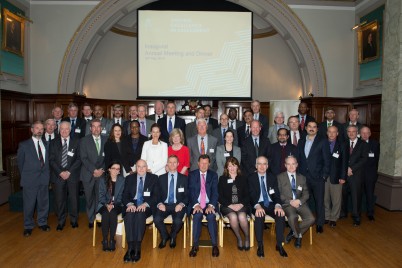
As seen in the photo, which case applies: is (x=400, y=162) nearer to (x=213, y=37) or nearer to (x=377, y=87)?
(x=377, y=87)

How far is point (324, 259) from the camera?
3.80 metres

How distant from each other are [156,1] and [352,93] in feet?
18.0

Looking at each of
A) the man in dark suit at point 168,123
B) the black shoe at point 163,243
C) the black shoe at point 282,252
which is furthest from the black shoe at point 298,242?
the man in dark suit at point 168,123

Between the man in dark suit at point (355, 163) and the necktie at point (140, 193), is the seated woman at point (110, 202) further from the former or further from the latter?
the man in dark suit at point (355, 163)

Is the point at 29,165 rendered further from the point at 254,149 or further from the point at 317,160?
the point at 317,160

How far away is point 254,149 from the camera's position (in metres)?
4.82

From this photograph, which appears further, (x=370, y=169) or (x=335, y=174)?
(x=370, y=169)

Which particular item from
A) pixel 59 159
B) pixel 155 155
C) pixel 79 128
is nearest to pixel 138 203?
pixel 155 155

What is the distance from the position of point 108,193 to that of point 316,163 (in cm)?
282

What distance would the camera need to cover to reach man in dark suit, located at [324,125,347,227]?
489 cm

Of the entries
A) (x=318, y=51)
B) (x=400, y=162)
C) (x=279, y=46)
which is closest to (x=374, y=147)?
(x=400, y=162)

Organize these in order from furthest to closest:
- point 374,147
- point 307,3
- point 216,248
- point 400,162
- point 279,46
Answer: point 279,46 < point 307,3 < point 400,162 < point 374,147 < point 216,248

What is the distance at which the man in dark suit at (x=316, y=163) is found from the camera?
187 inches

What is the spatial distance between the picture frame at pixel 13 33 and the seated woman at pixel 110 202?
4.23 metres
